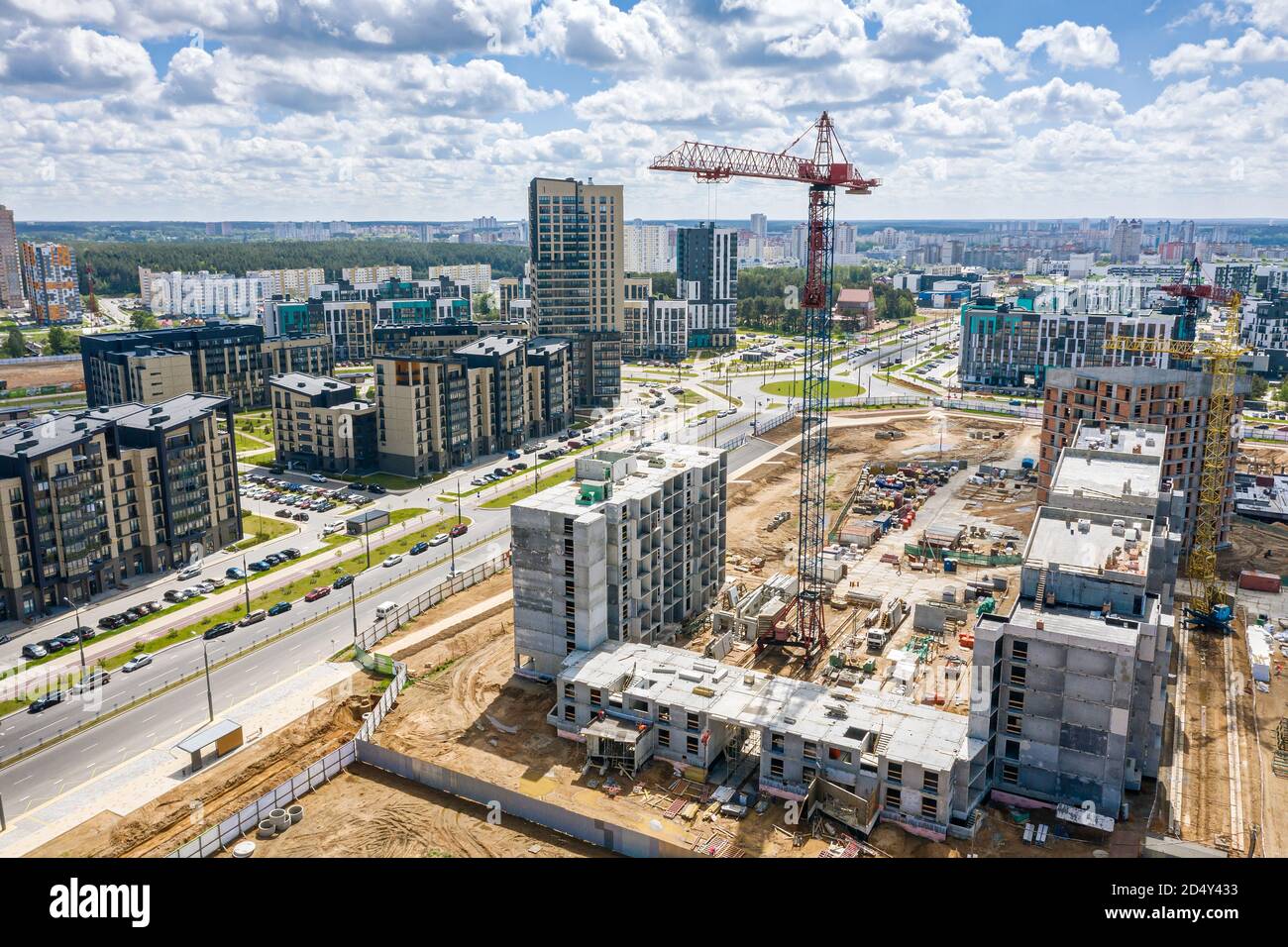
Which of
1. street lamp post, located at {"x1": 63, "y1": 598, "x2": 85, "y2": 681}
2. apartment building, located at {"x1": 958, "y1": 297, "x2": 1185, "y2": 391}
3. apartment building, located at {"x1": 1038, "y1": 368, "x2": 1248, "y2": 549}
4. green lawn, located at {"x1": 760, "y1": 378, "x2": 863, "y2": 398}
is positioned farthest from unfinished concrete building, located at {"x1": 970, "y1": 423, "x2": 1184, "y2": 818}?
green lawn, located at {"x1": 760, "y1": 378, "x2": 863, "y2": 398}

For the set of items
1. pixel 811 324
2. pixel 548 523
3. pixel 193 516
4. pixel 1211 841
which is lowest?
pixel 1211 841

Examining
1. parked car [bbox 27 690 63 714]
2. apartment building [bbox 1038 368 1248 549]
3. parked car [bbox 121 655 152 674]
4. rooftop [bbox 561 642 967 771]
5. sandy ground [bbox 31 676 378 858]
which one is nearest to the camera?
sandy ground [bbox 31 676 378 858]

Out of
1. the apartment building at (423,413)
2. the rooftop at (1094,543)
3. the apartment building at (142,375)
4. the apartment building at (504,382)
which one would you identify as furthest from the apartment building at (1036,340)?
the apartment building at (142,375)

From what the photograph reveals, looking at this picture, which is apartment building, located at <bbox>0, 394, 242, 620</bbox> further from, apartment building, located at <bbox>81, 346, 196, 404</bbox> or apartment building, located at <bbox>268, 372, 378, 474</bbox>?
apartment building, located at <bbox>81, 346, 196, 404</bbox>

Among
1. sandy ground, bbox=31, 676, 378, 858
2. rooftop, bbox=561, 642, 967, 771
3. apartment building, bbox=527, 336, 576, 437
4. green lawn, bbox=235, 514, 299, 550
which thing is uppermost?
apartment building, bbox=527, 336, 576, 437

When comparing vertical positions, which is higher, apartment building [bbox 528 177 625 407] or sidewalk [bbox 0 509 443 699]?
apartment building [bbox 528 177 625 407]

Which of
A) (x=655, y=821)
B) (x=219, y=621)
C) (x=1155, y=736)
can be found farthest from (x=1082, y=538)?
(x=219, y=621)

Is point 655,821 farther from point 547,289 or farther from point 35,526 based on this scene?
point 547,289

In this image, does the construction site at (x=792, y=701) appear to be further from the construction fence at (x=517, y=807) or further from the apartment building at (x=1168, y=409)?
the apartment building at (x=1168, y=409)
